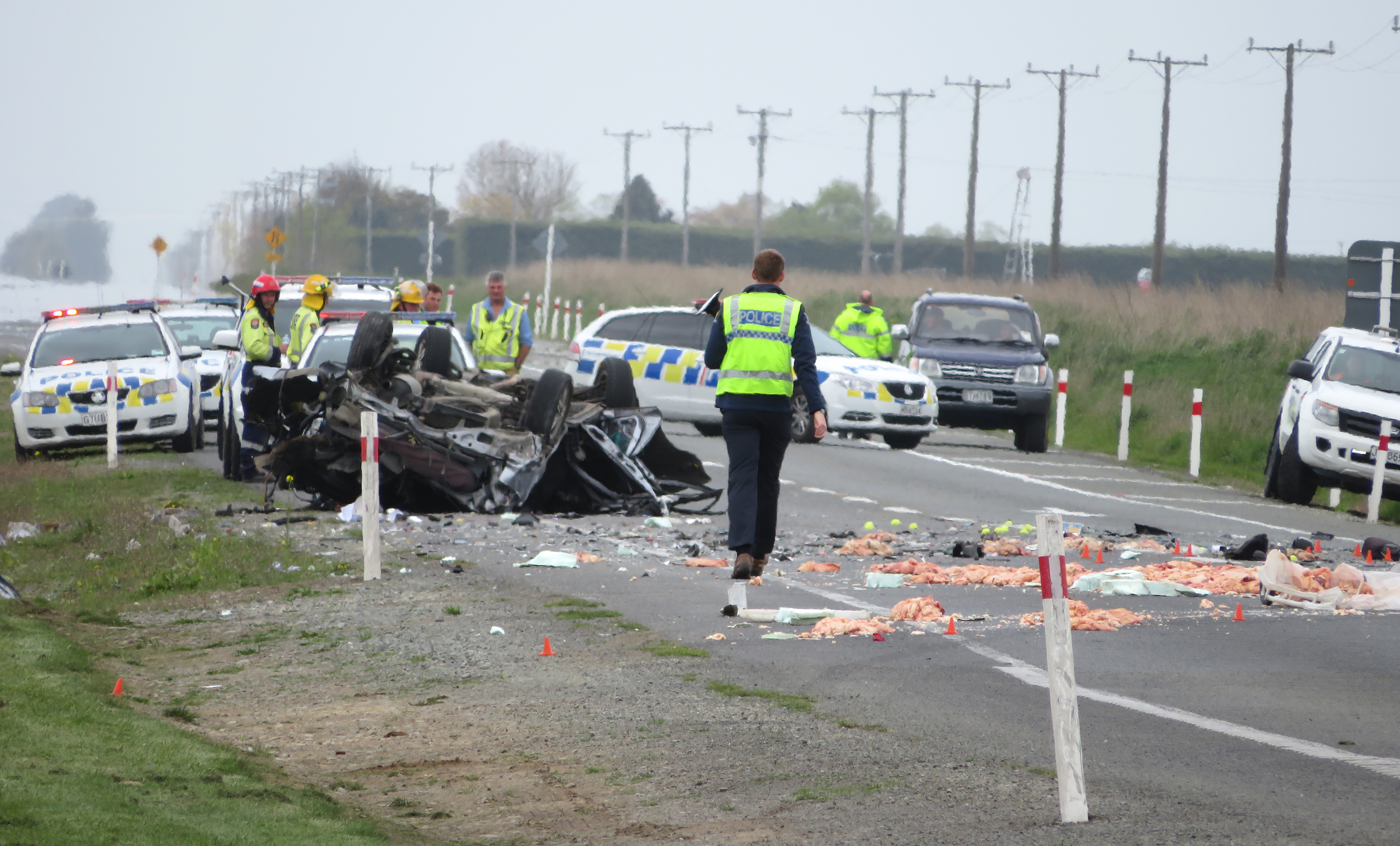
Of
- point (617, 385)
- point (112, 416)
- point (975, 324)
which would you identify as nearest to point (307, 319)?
point (112, 416)

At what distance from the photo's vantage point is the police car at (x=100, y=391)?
1958cm

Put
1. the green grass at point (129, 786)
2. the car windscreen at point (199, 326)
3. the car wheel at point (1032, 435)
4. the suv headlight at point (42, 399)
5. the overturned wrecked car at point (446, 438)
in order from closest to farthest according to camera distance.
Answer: the green grass at point (129, 786) < the overturned wrecked car at point (446, 438) < the suv headlight at point (42, 399) < the car wheel at point (1032, 435) < the car windscreen at point (199, 326)

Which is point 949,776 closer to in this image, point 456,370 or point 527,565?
point 527,565

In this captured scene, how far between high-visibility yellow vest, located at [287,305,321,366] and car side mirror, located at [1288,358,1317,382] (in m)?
9.83

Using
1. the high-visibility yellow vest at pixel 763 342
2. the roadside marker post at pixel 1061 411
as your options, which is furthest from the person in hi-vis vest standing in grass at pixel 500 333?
the roadside marker post at pixel 1061 411

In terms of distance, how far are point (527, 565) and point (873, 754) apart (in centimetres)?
572

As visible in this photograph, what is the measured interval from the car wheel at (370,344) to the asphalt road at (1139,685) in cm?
283

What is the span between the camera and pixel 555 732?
253 inches

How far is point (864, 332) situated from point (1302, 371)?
8.08 meters

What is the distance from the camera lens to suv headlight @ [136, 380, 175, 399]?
64.2 feet

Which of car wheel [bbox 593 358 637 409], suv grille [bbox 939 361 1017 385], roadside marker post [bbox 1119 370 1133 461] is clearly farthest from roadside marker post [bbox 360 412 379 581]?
roadside marker post [bbox 1119 370 1133 461]

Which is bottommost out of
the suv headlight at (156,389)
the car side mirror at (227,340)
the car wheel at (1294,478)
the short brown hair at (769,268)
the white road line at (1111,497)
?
the white road line at (1111,497)

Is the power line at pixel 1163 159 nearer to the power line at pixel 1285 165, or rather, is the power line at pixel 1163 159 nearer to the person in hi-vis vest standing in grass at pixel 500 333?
the power line at pixel 1285 165

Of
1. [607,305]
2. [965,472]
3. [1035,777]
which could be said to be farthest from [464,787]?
[607,305]
